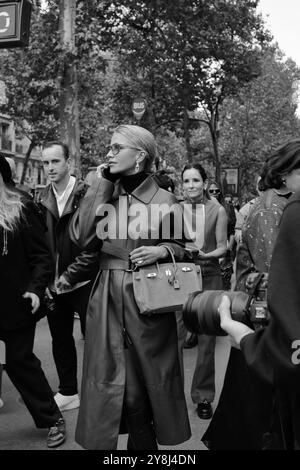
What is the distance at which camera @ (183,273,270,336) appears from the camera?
183 centimetres

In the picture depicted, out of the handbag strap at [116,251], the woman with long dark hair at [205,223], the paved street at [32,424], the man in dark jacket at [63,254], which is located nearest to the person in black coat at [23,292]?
the paved street at [32,424]

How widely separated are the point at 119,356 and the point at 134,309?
245 millimetres

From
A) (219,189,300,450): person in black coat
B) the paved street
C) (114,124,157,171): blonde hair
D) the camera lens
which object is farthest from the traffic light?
(219,189,300,450): person in black coat

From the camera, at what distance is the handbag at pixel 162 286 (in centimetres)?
287

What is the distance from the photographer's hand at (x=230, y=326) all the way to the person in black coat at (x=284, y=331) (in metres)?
0.01

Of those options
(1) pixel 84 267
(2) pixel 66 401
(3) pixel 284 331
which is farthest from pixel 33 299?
(3) pixel 284 331

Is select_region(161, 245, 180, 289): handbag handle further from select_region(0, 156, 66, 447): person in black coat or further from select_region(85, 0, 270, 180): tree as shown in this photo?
select_region(85, 0, 270, 180): tree

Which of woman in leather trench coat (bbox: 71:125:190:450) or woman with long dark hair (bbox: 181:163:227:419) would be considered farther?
woman with long dark hair (bbox: 181:163:227:419)

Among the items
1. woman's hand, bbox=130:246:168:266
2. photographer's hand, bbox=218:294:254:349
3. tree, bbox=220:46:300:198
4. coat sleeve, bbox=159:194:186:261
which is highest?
tree, bbox=220:46:300:198

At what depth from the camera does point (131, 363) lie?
9.66 ft

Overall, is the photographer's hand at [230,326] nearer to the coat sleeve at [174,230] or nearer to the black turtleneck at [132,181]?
the coat sleeve at [174,230]

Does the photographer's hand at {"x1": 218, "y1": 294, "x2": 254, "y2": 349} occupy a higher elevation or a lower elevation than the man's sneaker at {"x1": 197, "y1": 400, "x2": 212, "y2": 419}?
higher

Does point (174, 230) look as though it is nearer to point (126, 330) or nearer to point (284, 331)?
point (126, 330)
